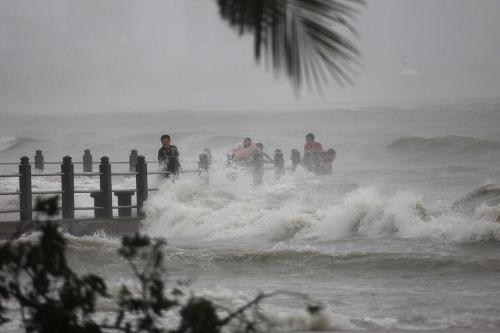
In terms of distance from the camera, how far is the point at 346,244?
13.2 m

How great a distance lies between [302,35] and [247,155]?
19.6 meters

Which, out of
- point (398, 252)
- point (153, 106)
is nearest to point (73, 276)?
point (398, 252)

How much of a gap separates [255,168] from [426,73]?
5060 inches

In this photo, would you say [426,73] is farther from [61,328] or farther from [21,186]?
[61,328]

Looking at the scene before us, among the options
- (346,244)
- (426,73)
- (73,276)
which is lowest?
(346,244)

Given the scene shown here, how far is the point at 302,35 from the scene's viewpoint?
284 cm

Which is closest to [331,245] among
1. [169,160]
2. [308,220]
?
[308,220]

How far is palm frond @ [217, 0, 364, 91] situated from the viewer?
280 cm

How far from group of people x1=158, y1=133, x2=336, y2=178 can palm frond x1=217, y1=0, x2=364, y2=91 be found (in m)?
13.3

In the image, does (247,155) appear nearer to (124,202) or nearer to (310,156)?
(310,156)

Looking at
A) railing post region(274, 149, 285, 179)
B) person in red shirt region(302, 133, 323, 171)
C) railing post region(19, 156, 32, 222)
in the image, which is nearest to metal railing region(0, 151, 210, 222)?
railing post region(19, 156, 32, 222)

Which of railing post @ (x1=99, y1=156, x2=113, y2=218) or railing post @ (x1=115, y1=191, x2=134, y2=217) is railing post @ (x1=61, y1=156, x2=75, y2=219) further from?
railing post @ (x1=115, y1=191, x2=134, y2=217)

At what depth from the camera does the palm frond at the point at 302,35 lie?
9.19ft

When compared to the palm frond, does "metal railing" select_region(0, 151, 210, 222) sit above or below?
below
